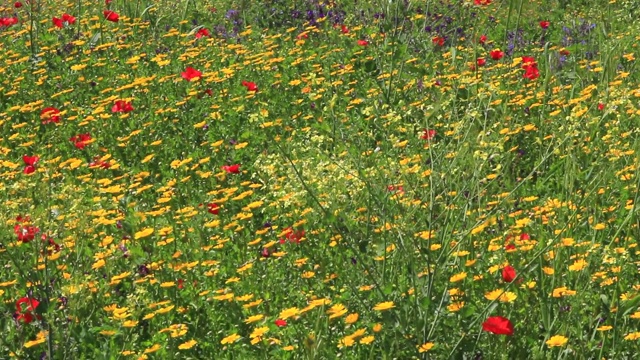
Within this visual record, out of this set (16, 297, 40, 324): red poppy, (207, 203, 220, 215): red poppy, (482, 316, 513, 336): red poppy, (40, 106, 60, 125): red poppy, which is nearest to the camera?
(482, 316, 513, 336): red poppy

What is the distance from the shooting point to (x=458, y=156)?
112 inches

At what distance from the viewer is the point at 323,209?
2807 mm

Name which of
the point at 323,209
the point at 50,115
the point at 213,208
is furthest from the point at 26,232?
the point at 50,115

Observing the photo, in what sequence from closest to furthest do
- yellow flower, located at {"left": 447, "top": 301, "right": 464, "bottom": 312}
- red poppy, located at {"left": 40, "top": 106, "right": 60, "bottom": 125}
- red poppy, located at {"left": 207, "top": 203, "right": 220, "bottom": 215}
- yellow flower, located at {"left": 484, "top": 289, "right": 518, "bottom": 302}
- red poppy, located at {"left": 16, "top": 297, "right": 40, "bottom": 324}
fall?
yellow flower, located at {"left": 484, "top": 289, "right": 518, "bottom": 302}, yellow flower, located at {"left": 447, "top": 301, "right": 464, "bottom": 312}, red poppy, located at {"left": 16, "top": 297, "right": 40, "bottom": 324}, red poppy, located at {"left": 207, "top": 203, "right": 220, "bottom": 215}, red poppy, located at {"left": 40, "top": 106, "right": 60, "bottom": 125}

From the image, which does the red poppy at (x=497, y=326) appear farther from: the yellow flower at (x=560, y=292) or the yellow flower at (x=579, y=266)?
→ the yellow flower at (x=579, y=266)

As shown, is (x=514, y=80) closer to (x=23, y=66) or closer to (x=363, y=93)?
(x=363, y=93)

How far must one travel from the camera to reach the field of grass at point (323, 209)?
9.74 feet

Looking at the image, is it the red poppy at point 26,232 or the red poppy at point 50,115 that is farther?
the red poppy at point 50,115

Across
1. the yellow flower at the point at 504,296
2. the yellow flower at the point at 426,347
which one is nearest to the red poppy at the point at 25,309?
the yellow flower at the point at 426,347

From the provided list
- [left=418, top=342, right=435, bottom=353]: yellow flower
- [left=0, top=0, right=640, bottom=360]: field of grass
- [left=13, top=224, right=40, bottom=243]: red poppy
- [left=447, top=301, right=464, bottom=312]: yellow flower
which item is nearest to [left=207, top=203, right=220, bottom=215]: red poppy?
[left=0, top=0, right=640, bottom=360]: field of grass

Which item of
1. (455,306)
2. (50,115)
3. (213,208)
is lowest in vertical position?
(50,115)

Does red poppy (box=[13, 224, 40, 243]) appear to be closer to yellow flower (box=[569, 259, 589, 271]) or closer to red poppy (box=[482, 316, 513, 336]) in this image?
red poppy (box=[482, 316, 513, 336])

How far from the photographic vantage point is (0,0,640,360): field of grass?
2.97 meters

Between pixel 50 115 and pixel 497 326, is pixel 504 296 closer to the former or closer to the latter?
pixel 497 326
